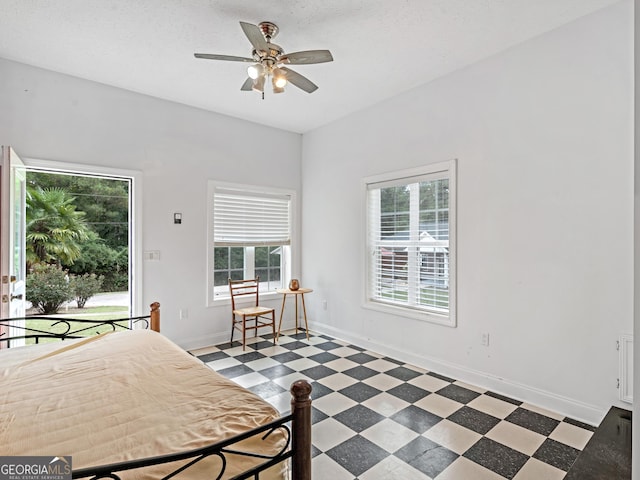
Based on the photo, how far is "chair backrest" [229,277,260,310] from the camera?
433 centimetres

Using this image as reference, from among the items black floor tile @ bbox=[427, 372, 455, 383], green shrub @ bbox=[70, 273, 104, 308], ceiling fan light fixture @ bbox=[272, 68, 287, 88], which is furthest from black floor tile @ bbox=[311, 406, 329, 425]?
green shrub @ bbox=[70, 273, 104, 308]

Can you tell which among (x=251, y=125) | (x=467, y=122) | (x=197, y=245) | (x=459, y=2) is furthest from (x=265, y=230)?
(x=459, y=2)

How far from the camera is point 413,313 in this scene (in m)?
3.60

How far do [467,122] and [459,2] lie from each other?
1.09 m

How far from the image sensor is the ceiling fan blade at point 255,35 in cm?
207

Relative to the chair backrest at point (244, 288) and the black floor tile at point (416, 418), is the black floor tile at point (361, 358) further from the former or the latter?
the chair backrest at point (244, 288)

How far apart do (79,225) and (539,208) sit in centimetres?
692

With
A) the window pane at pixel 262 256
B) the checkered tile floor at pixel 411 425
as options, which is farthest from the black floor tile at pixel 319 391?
the window pane at pixel 262 256

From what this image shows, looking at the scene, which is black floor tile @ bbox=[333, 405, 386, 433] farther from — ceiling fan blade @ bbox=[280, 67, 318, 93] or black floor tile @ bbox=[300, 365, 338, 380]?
ceiling fan blade @ bbox=[280, 67, 318, 93]


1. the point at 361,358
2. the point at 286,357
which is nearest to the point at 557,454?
the point at 361,358

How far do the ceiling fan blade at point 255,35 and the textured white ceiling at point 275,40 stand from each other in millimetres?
293

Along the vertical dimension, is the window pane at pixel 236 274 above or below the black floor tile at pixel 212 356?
above

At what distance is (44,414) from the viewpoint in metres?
1.33

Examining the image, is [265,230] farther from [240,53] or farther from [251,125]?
[240,53]
